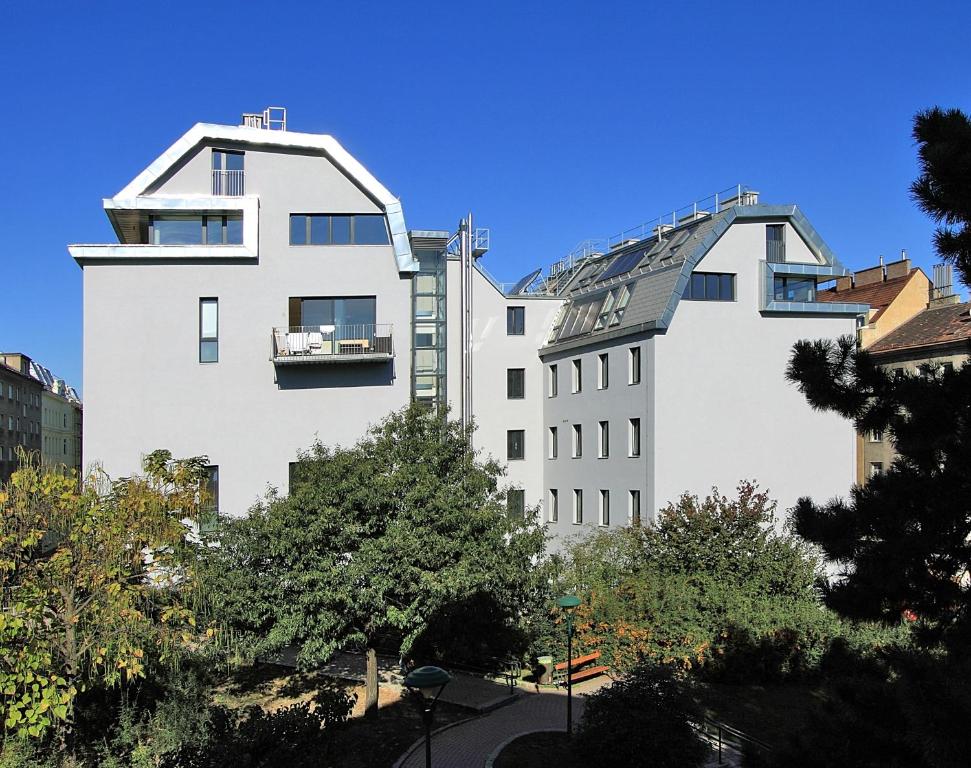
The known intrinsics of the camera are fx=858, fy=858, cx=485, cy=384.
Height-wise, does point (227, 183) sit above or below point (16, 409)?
above

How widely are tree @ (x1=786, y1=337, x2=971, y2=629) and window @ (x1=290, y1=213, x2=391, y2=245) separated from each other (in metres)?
18.4

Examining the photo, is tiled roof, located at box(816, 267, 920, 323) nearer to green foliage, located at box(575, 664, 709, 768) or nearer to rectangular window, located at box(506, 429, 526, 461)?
rectangular window, located at box(506, 429, 526, 461)

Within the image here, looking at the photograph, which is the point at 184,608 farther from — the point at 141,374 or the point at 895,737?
the point at 141,374

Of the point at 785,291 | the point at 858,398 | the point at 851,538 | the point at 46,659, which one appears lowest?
the point at 46,659

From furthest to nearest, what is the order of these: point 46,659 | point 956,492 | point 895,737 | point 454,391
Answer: point 454,391 < point 46,659 < point 956,492 < point 895,737

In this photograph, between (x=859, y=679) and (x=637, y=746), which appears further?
(x=637, y=746)

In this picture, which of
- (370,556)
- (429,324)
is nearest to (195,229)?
(429,324)

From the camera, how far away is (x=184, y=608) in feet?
45.2

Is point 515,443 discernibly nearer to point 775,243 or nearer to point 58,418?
point 775,243

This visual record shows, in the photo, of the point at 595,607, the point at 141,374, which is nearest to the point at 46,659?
the point at 595,607

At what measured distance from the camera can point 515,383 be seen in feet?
116

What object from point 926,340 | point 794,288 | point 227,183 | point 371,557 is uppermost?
point 227,183

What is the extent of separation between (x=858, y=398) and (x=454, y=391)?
75.5 ft

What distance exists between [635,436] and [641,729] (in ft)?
55.2
